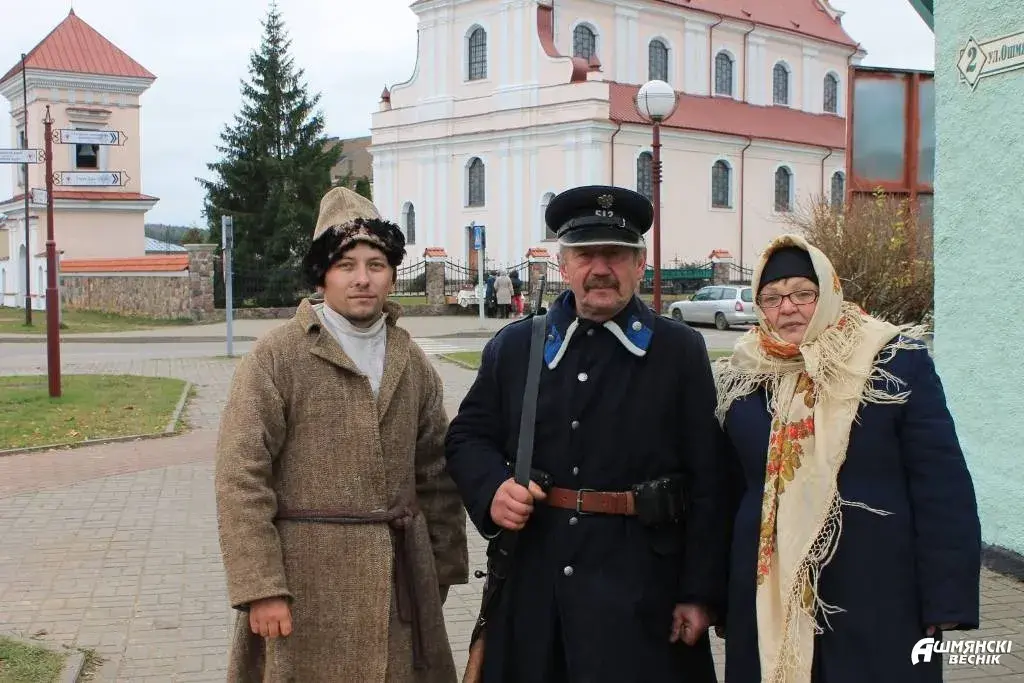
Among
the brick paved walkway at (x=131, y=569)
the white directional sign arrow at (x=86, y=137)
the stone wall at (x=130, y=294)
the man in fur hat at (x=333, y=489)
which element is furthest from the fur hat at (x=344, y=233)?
the stone wall at (x=130, y=294)

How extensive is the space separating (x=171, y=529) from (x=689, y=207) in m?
42.2

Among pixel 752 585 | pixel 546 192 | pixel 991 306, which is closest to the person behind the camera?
pixel 752 585

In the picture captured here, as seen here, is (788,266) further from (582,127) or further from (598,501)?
(582,127)

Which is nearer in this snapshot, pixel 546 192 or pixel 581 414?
pixel 581 414

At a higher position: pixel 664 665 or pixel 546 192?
pixel 546 192

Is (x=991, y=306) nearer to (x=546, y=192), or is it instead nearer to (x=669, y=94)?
(x=669, y=94)

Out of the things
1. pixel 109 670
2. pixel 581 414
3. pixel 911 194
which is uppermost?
pixel 911 194

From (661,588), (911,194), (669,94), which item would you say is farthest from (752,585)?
(669,94)

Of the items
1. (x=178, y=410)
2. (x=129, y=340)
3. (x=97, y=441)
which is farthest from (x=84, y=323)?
(x=97, y=441)

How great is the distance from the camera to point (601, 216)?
11.5ft

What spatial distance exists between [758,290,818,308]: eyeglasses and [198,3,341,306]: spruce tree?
38065mm

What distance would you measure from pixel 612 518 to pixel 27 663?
322 cm

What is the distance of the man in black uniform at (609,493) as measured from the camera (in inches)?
135

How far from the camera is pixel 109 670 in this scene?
5250 mm
